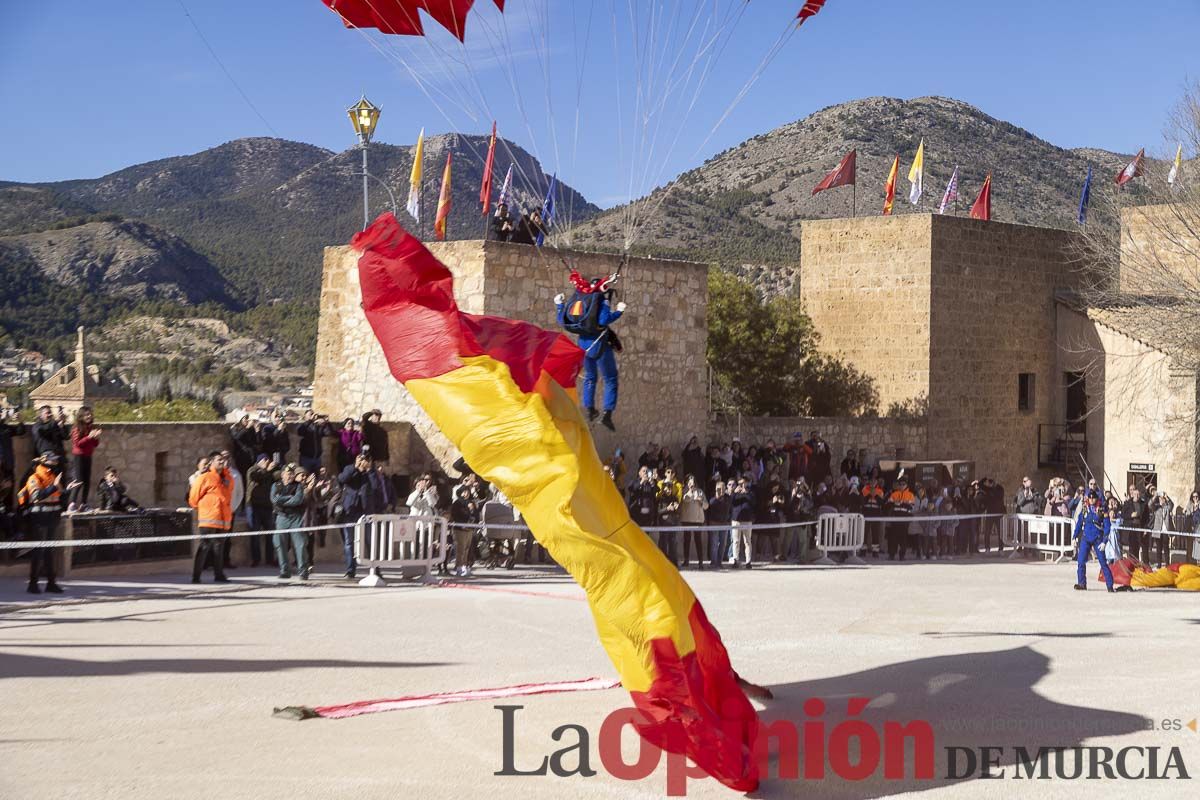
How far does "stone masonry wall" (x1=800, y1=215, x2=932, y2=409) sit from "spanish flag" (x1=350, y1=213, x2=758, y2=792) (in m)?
19.0

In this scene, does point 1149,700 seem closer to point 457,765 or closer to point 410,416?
point 457,765

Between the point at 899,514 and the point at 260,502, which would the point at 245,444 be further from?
the point at 899,514

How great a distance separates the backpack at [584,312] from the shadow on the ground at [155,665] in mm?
2791

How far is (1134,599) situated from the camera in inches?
597

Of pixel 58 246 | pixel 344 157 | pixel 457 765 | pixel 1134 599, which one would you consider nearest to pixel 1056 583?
pixel 1134 599

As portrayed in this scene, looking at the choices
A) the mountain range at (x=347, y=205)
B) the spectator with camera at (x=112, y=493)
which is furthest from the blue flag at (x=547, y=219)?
the mountain range at (x=347, y=205)

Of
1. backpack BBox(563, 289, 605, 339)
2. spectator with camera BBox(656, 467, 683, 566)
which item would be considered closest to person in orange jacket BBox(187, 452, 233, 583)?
backpack BBox(563, 289, 605, 339)

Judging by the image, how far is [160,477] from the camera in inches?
615

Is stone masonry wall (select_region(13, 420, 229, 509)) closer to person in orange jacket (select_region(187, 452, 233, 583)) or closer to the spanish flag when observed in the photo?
person in orange jacket (select_region(187, 452, 233, 583))

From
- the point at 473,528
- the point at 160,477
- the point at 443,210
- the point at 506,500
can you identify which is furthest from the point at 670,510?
the point at 443,210

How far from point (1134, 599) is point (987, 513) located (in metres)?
6.49

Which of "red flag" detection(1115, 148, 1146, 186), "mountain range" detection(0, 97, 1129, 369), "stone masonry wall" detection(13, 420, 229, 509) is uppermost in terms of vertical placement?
"mountain range" detection(0, 97, 1129, 369)

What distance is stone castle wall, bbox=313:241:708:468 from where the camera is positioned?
18797 mm

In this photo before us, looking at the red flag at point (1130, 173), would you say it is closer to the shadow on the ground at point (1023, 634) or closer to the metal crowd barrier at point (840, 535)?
the metal crowd barrier at point (840, 535)
